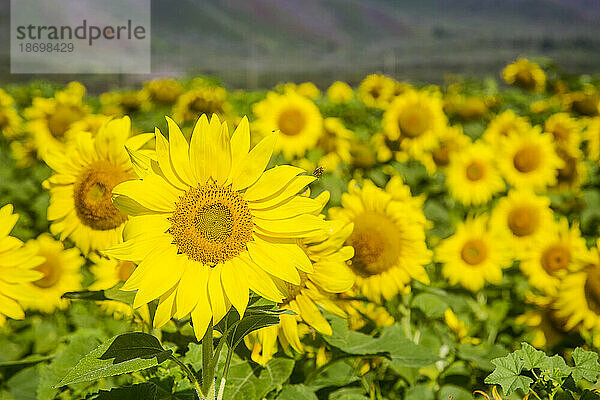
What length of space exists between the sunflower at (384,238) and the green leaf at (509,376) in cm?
77

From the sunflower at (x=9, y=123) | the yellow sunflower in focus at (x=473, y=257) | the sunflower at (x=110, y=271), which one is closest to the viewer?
the sunflower at (x=110, y=271)

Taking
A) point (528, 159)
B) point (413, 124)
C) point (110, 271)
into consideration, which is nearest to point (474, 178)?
point (528, 159)

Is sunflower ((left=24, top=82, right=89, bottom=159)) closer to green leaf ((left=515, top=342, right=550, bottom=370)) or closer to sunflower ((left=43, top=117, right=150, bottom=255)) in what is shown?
sunflower ((left=43, top=117, right=150, bottom=255))

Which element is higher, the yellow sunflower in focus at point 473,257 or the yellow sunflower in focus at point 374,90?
the yellow sunflower in focus at point 374,90

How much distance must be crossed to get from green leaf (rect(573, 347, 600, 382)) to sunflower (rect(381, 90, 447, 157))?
265 cm

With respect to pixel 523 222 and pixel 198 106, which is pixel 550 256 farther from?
pixel 198 106

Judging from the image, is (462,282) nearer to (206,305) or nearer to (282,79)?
(206,305)

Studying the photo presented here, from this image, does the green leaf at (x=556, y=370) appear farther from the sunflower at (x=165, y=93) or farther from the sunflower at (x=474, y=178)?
the sunflower at (x=165, y=93)

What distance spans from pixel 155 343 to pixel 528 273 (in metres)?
2.07

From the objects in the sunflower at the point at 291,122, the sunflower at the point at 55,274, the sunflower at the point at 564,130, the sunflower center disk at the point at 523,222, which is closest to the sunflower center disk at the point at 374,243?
the sunflower at the point at 55,274

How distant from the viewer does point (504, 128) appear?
12.4 feet

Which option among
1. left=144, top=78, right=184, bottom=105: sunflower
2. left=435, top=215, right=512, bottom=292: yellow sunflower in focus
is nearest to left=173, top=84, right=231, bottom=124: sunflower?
left=144, top=78, right=184, bottom=105: sunflower

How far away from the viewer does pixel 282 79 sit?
35.2ft

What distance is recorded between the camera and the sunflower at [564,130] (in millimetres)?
3630
